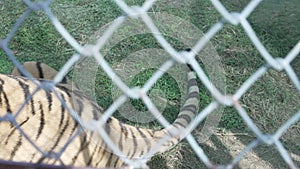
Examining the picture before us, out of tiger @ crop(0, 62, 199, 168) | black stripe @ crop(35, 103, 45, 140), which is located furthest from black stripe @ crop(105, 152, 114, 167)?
black stripe @ crop(35, 103, 45, 140)

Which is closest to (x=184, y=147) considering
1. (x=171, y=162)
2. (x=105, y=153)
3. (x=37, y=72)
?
(x=171, y=162)

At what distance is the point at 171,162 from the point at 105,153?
1.80ft

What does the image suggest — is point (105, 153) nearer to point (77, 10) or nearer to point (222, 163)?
point (222, 163)

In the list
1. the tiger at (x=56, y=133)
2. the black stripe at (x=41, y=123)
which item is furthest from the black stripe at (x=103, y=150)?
the black stripe at (x=41, y=123)

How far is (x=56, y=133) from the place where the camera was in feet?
6.56

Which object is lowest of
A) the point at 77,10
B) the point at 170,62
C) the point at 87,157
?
the point at 170,62

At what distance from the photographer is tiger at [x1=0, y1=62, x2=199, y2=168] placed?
1.95 metres

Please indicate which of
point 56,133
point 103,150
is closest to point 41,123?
point 56,133

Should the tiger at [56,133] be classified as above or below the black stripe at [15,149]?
above

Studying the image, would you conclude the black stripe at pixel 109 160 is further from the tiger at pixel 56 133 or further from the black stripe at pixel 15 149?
the black stripe at pixel 15 149

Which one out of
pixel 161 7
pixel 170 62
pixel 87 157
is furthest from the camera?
pixel 161 7

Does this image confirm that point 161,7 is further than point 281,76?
Yes

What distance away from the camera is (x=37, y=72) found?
99.6 inches

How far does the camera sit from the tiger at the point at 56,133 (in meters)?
1.95
